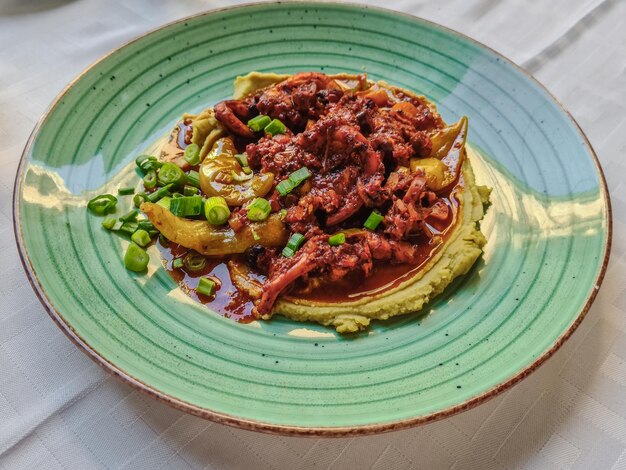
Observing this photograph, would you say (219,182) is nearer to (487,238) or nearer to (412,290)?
(412,290)

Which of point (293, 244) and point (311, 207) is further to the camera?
point (311, 207)

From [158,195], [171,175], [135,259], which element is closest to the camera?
[135,259]

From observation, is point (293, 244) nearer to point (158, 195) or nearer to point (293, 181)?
point (293, 181)

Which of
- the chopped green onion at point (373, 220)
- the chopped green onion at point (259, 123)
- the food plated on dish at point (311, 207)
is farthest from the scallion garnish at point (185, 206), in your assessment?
the chopped green onion at point (373, 220)

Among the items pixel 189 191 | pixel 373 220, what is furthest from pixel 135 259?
pixel 373 220

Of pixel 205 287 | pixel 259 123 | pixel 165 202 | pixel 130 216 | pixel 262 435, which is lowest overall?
pixel 262 435

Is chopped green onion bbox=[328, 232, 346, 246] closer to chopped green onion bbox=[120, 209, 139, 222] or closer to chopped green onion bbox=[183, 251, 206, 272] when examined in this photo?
chopped green onion bbox=[183, 251, 206, 272]

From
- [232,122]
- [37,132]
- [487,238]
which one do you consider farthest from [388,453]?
[37,132]

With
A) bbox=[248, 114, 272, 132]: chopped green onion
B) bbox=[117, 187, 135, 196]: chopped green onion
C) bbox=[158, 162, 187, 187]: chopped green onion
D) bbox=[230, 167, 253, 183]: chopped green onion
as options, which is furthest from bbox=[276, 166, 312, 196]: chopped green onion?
bbox=[117, 187, 135, 196]: chopped green onion
